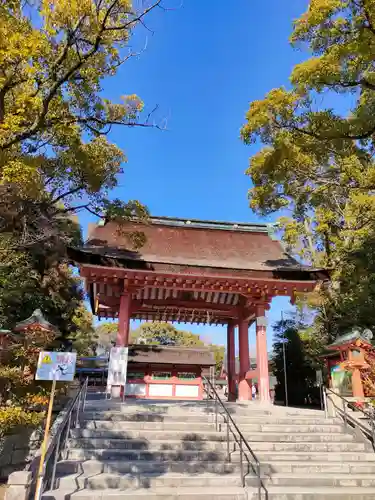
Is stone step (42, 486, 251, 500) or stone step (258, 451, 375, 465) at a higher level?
stone step (258, 451, 375, 465)

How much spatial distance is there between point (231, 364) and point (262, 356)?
3.05 metres

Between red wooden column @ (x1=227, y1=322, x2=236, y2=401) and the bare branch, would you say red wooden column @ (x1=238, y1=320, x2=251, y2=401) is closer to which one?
red wooden column @ (x1=227, y1=322, x2=236, y2=401)

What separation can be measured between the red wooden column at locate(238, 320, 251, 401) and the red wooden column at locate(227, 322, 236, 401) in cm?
95

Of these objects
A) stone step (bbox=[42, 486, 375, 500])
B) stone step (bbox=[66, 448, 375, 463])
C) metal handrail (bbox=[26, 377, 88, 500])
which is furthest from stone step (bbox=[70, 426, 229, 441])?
stone step (bbox=[42, 486, 375, 500])

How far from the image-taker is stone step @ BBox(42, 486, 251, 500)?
4.88 metres

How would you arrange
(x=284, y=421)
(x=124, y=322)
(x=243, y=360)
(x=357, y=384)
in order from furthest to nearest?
1. (x=243, y=360)
2. (x=124, y=322)
3. (x=357, y=384)
4. (x=284, y=421)

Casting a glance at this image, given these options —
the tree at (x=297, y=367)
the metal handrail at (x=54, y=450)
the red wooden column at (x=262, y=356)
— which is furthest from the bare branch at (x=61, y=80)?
the tree at (x=297, y=367)

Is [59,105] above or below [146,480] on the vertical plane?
above

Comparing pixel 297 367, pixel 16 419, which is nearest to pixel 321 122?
pixel 16 419

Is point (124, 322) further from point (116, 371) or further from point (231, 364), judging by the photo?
point (231, 364)

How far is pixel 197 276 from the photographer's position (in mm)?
10500

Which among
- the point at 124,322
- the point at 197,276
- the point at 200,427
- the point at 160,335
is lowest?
the point at 200,427

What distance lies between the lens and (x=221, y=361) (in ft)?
149

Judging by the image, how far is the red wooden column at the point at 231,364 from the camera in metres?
13.2
